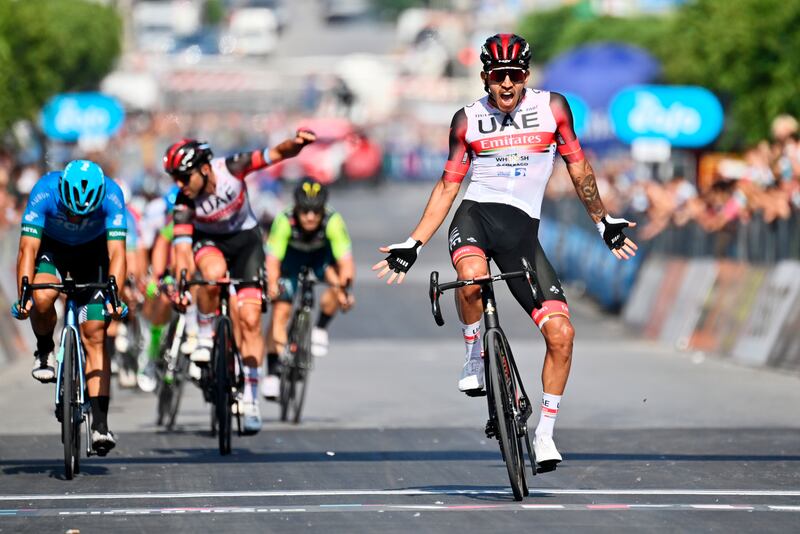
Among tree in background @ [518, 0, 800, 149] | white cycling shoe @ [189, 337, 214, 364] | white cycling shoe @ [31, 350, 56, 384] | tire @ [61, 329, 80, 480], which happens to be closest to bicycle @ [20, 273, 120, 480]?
tire @ [61, 329, 80, 480]

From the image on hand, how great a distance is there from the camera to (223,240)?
14.3 metres

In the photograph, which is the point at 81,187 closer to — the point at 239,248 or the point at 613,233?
the point at 239,248

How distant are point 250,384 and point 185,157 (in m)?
1.71

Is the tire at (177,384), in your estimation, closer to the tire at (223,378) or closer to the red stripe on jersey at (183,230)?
the red stripe on jersey at (183,230)

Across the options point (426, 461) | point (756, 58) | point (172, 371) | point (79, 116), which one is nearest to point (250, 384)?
point (172, 371)

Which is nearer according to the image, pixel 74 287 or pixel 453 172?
pixel 453 172

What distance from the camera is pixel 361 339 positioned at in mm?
26891

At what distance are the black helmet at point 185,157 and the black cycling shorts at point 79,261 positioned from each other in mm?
1225

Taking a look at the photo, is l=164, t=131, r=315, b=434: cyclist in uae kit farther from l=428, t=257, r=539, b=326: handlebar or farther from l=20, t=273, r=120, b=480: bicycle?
l=428, t=257, r=539, b=326: handlebar

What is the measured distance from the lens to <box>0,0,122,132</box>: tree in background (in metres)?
36.6

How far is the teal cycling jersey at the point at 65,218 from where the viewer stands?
12.0m

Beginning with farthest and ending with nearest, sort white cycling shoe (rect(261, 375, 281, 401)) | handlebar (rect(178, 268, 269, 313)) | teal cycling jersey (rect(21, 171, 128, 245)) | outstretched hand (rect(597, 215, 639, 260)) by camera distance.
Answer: white cycling shoe (rect(261, 375, 281, 401)) → handlebar (rect(178, 268, 269, 313)) → teal cycling jersey (rect(21, 171, 128, 245)) → outstretched hand (rect(597, 215, 639, 260))

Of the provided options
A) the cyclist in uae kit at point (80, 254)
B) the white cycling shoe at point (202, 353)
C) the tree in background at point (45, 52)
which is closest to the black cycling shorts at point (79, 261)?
the cyclist in uae kit at point (80, 254)

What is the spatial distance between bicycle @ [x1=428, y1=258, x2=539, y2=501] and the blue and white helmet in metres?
2.29
